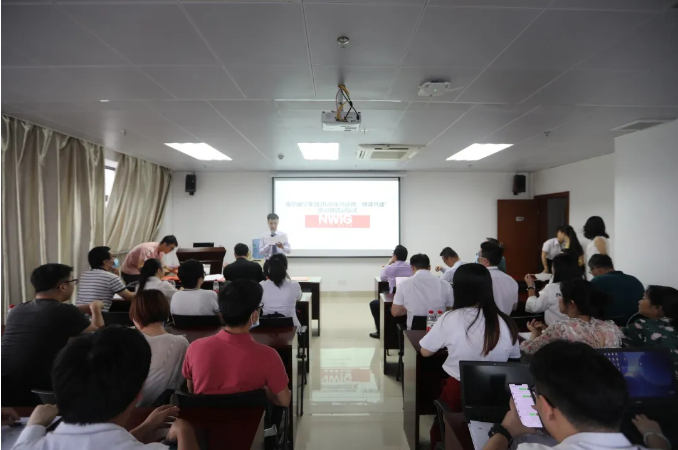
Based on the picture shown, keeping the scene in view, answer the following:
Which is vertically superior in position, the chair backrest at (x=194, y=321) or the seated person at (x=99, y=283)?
the seated person at (x=99, y=283)

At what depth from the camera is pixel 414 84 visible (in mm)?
2824

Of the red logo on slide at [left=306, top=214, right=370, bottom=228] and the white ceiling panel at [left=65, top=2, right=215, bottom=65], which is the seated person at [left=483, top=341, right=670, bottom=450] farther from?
the red logo on slide at [left=306, top=214, right=370, bottom=228]

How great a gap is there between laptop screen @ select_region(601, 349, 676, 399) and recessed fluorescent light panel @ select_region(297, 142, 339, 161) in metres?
4.05

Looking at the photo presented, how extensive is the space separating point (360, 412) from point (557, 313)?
177 centimetres

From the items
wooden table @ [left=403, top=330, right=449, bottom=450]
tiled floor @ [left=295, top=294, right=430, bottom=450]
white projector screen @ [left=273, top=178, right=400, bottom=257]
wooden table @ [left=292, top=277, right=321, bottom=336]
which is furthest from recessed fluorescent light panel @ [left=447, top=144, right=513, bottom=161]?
wooden table @ [left=403, top=330, right=449, bottom=450]

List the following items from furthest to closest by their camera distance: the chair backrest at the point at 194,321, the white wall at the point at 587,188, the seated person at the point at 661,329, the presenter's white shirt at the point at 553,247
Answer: the presenter's white shirt at the point at 553,247 → the white wall at the point at 587,188 → the chair backrest at the point at 194,321 → the seated person at the point at 661,329

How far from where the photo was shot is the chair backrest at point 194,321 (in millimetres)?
2861

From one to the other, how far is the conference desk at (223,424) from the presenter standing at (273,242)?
15.4 feet

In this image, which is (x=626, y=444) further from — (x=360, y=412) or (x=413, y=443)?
(x=360, y=412)

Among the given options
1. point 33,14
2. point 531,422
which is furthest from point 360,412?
point 33,14

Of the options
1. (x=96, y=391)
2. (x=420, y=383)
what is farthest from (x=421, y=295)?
(x=96, y=391)

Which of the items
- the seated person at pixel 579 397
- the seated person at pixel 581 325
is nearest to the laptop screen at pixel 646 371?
the seated person at pixel 581 325

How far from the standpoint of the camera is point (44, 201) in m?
4.29

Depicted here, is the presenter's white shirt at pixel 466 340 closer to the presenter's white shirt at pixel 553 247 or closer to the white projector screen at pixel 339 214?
the presenter's white shirt at pixel 553 247
